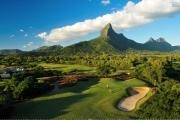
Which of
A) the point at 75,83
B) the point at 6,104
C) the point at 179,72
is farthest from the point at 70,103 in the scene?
the point at 179,72

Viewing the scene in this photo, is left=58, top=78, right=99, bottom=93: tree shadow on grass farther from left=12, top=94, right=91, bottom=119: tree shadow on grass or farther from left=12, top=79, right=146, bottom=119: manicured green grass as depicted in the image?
left=12, top=94, right=91, bottom=119: tree shadow on grass

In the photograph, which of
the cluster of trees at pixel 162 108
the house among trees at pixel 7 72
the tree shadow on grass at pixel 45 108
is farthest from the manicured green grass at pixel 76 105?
the house among trees at pixel 7 72

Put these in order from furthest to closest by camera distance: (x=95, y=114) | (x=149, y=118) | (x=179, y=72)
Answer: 1. (x=179, y=72)
2. (x=95, y=114)
3. (x=149, y=118)

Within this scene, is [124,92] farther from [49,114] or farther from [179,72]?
[179,72]

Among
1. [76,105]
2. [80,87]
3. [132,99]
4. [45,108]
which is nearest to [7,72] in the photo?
[80,87]

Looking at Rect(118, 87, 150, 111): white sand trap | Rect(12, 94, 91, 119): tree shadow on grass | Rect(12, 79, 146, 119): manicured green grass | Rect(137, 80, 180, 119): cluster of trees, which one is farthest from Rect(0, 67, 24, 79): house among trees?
Rect(137, 80, 180, 119): cluster of trees

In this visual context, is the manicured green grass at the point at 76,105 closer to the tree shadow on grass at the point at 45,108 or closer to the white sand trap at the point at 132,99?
the tree shadow on grass at the point at 45,108
